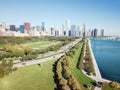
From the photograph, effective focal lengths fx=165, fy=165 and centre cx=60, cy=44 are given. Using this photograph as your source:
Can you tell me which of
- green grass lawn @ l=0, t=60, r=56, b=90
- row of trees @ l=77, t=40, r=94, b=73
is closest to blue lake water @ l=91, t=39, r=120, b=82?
row of trees @ l=77, t=40, r=94, b=73

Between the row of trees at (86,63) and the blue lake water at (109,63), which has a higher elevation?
the row of trees at (86,63)

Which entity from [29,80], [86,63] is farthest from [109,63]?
[29,80]

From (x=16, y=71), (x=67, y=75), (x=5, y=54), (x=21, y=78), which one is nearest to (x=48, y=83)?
(x=67, y=75)

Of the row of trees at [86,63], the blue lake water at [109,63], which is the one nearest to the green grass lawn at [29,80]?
the row of trees at [86,63]

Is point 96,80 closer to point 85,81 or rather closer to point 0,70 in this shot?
point 85,81

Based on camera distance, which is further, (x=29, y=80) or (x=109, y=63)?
(x=109, y=63)

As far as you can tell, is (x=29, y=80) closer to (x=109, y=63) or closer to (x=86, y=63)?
(x=86, y=63)

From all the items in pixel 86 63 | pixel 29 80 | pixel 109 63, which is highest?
pixel 29 80

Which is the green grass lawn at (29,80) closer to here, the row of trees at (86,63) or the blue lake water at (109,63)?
the row of trees at (86,63)

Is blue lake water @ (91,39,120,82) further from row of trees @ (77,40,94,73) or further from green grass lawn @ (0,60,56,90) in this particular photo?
green grass lawn @ (0,60,56,90)
